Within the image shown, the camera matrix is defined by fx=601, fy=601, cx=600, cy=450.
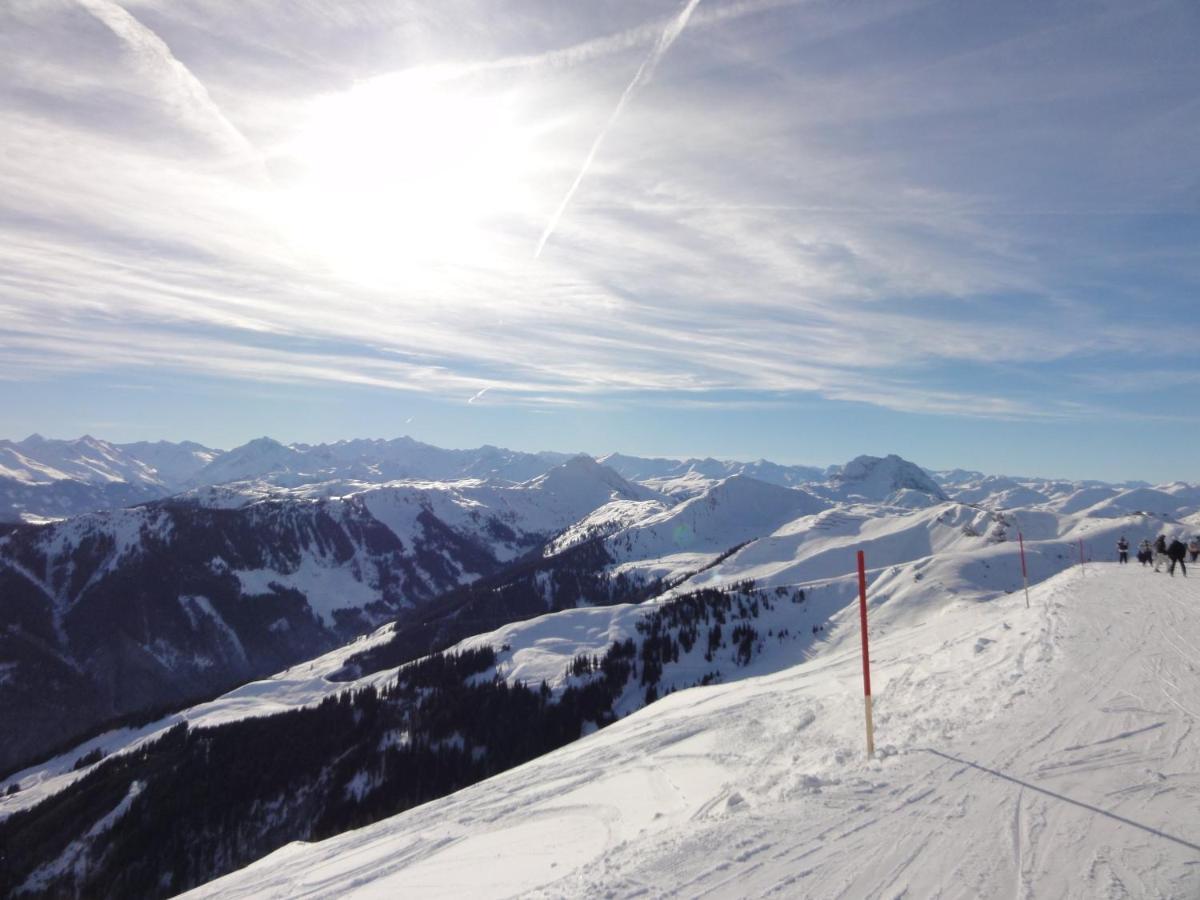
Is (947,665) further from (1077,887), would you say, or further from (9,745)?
(9,745)

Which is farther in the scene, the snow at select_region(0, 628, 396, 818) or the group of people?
the snow at select_region(0, 628, 396, 818)

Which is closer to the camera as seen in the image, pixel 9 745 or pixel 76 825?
pixel 76 825

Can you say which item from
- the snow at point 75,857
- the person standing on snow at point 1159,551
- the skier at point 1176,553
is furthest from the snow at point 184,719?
the skier at point 1176,553

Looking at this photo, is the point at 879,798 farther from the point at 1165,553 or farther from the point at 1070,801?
the point at 1165,553

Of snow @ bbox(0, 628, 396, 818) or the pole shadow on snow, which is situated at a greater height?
the pole shadow on snow

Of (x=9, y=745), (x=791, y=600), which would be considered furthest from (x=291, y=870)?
(x=9, y=745)

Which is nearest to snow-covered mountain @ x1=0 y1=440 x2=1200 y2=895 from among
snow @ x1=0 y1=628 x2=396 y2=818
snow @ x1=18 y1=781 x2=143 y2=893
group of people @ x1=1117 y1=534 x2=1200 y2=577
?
snow @ x1=18 y1=781 x2=143 y2=893

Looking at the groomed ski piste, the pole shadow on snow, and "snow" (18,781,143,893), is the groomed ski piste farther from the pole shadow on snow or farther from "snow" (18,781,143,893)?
"snow" (18,781,143,893)

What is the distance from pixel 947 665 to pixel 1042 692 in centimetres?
469

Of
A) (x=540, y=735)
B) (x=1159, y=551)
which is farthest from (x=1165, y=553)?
(x=540, y=735)

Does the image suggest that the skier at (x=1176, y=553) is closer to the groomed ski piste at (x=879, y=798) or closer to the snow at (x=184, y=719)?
the groomed ski piste at (x=879, y=798)

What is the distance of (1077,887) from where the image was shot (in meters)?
6.58

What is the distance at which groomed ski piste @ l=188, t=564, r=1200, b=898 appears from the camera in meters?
7.32

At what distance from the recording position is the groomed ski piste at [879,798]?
732 centimetres
